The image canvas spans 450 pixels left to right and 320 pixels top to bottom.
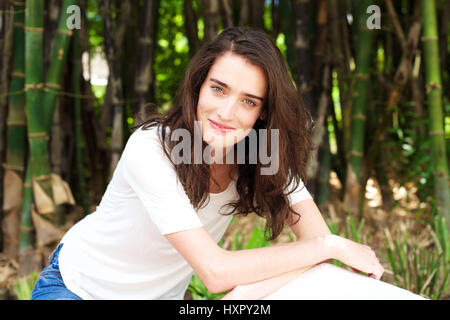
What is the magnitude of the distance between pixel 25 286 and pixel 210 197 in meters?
0.85

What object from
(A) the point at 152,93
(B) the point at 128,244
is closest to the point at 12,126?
(A) the point at 152,93

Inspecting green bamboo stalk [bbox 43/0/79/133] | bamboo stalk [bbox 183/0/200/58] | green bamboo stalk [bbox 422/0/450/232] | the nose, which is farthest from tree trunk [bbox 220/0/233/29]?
the nose

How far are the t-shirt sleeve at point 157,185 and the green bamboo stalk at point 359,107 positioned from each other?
1083 mm

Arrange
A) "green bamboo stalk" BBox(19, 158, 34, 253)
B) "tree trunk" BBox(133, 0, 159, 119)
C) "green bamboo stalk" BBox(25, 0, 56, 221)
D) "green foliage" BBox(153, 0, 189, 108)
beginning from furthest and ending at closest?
"green foliage" BBox(153, 0, 189, 108) → "tree trunk" BBox(133, 0, 159, 119) → "green bamboo stalk" BBox(19, 158, 34, 253) → "green bamboo stalk" BBox(25, 0, 56, 221)

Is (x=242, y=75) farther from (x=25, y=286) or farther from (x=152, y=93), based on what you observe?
(x=152, y=93)

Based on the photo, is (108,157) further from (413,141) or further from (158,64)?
(413,141)

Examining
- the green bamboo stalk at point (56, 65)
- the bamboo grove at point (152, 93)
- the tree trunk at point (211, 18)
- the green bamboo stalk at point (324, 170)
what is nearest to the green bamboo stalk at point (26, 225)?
the bamboo grove at point (152, 93)

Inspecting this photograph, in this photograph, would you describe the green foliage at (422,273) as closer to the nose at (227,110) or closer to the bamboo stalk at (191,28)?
the nose at (227,110)

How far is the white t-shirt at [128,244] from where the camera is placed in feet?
3.32

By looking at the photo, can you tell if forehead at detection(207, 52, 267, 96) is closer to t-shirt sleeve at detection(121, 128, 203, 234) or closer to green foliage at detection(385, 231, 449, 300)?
t-shirt sleeve at detection(121, 128, 203, 234)

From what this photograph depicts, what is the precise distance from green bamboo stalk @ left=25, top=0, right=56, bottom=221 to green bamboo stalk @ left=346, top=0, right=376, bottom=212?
1093 mm

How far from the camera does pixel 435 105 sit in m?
1.69

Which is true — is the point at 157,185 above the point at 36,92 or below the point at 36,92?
below

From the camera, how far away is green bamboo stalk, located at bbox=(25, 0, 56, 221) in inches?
63.1
